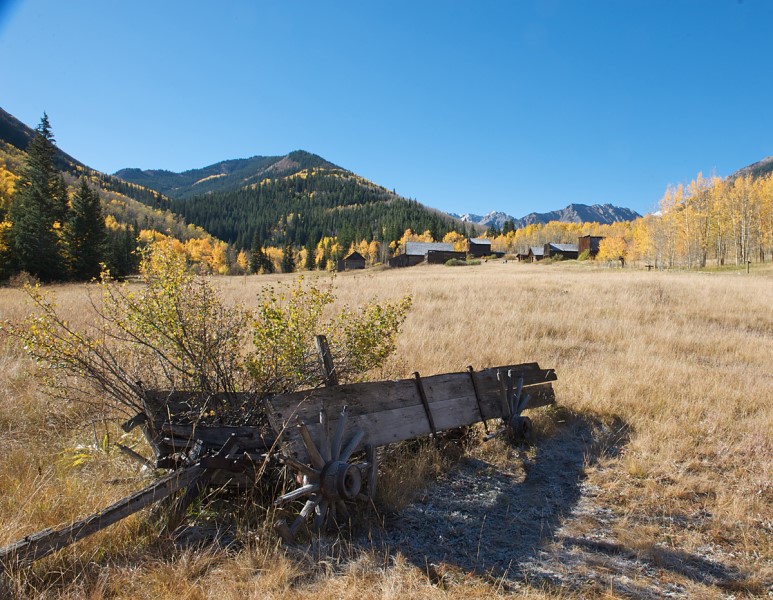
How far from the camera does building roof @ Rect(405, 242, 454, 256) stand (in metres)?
93.0

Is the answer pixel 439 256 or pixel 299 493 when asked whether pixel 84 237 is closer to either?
pixel 299 493

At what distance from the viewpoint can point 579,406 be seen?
7023 mm

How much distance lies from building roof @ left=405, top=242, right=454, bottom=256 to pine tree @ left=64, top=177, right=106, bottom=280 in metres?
65.6

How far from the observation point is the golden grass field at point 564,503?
3043mm

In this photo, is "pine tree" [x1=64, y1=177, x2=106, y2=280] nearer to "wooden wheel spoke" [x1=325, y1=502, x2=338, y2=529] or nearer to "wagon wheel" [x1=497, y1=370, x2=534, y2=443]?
"wagon wheel" [x1=497, y1=370, x2=534, y2=443]

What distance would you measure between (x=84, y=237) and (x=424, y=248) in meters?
67.9

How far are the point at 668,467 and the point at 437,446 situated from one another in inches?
112

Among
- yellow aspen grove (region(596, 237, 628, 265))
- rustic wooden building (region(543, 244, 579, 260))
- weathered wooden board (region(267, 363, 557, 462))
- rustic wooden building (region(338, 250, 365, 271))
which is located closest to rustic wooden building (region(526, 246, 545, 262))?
rustic wooden building (region(543, 244, 579, 260))

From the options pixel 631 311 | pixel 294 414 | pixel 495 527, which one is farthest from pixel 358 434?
pixel 631 311

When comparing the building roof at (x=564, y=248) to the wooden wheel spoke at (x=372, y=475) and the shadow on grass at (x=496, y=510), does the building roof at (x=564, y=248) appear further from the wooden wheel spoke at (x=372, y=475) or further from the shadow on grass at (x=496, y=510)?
the wooden wheel spoke at (x=372, y=475)

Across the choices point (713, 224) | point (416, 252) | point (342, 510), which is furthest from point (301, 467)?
point (416, 252)

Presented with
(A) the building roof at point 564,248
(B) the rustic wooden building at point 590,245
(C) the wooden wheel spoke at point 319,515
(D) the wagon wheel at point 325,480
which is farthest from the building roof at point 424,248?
(C) the wooden wheel spoke at point 319,515

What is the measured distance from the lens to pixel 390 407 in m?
4.51

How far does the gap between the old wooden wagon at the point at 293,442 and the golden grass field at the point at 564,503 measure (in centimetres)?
31
